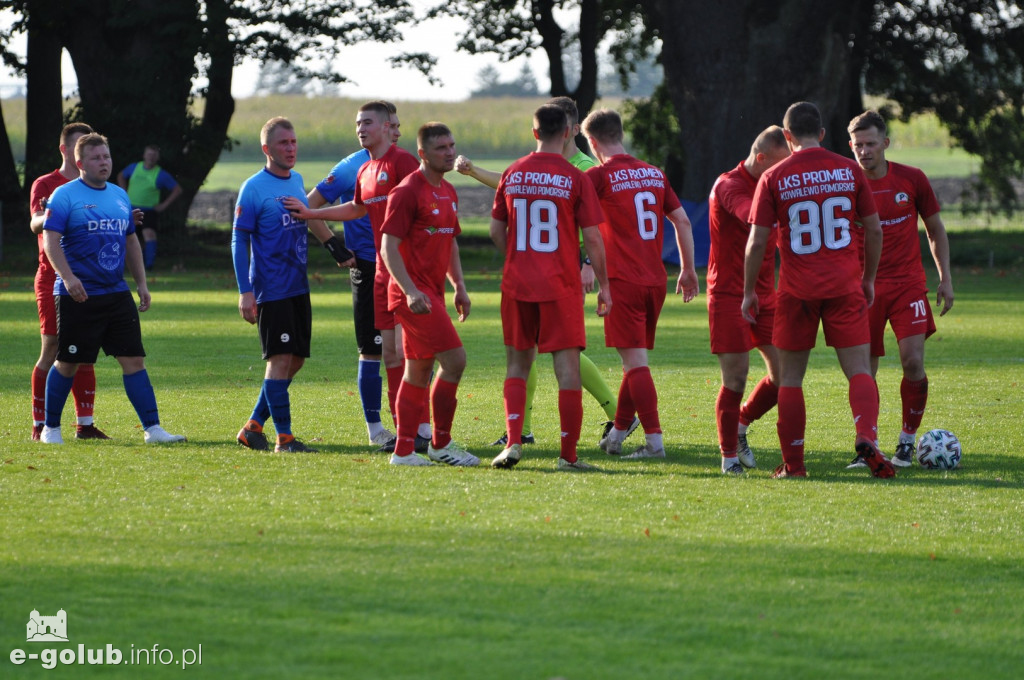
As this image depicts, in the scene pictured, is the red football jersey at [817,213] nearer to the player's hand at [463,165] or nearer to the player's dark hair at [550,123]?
the player's dark hair at [550,123]

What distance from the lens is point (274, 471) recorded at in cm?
798

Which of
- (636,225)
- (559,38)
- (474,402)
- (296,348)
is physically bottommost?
(474,402)

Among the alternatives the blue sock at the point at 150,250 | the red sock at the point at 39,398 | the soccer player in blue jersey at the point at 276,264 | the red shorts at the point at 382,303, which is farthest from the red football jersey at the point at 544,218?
the blue sock at the point at 150,250

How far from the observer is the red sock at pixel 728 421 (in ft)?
26.9

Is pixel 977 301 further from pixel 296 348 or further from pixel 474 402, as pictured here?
pixel 296 348

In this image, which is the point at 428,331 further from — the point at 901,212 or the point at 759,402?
the point at 901,212

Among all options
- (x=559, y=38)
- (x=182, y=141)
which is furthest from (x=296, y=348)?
(x=559, y=38)

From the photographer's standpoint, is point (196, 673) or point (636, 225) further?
point (636, 225)

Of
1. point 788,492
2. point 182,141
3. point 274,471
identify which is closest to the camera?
point 788,492

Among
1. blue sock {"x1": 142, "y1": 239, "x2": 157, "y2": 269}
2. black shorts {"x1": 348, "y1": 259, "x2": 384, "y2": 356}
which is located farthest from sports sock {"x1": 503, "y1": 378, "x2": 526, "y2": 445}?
blue sock {"x1": 142, "y1": 239, "x2": 157, "y2": 269}

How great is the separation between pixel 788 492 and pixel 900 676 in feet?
9.88

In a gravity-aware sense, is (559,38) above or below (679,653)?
above

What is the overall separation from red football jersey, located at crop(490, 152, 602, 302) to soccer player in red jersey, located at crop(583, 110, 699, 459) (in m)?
0.57

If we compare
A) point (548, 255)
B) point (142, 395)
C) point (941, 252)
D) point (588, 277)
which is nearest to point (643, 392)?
point (588, 277)
